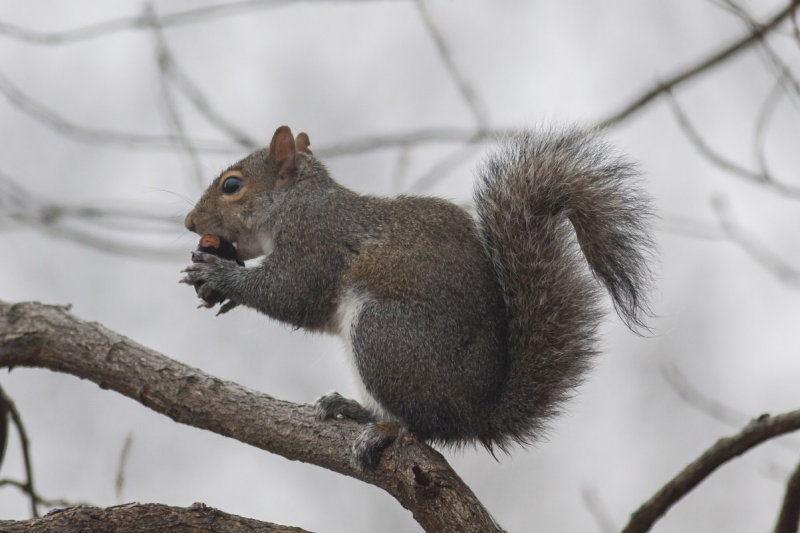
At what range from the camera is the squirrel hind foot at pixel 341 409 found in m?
2.44

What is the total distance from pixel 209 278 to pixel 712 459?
68.8 inches

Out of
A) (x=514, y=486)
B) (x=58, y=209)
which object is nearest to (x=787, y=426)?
(x=58, y=209)

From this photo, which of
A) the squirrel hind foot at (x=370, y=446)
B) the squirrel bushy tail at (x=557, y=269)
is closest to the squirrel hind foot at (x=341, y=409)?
the squirrel hind foot at (x=370, y=446)

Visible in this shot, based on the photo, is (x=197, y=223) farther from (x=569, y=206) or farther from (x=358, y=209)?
(x=569, y=206)

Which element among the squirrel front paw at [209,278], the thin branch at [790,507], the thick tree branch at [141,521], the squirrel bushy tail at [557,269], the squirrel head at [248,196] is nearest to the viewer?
the thin branch at [790,507]

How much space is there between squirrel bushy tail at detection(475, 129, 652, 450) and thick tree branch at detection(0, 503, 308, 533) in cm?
78

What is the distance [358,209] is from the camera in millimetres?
2801

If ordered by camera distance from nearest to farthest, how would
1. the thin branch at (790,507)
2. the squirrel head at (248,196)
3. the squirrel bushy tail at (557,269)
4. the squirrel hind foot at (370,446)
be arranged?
the thin branch at (790,507)
the squirrel hind foot at (370,446)
the squirrel bushy tail at (557,269)
the squirrel head at (248,196)

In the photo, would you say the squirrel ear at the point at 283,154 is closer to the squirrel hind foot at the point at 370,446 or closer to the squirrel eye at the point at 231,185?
the squirrel eye at the point at 231,185

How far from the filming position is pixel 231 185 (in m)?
3.00

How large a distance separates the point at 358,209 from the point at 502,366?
2.33 feet

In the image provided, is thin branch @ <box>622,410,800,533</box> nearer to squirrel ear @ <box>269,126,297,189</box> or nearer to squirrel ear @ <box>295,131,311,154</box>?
squirrel ear @ <box>269,126,297,189</box>

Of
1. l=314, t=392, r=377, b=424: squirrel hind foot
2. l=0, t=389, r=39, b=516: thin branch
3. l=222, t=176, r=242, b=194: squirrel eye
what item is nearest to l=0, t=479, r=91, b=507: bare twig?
l=0, t=389, r=39, b=516: thin branch

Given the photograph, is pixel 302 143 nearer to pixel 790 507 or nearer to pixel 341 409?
pixel 341 409
